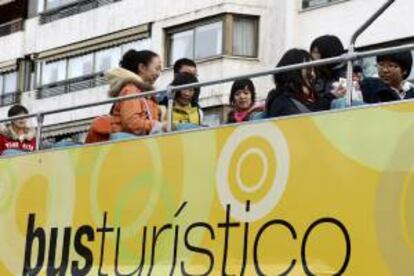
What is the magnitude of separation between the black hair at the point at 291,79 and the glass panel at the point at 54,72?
938 inches

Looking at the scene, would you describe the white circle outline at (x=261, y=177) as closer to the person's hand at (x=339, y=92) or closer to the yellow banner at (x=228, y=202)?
the yellow banner at (x=228, y=202)

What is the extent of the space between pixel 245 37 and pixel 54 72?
7.88 meters

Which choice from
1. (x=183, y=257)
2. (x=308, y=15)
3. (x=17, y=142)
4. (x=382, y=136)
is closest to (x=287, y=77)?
(x=382, y=136)

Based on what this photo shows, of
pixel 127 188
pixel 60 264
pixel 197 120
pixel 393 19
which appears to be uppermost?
pixel 393 19

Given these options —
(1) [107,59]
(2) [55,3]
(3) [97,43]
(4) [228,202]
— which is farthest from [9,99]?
(4) [228,202]

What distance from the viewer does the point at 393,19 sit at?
1848cm

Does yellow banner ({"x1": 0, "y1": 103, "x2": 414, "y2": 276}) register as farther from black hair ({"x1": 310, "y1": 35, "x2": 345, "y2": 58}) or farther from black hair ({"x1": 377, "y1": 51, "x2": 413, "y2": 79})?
black hair ({"x1": 310, "y1": 35, "x2": 345, "y2": 58})

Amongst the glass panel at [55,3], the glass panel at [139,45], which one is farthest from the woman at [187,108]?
the glass panel at [55,3]

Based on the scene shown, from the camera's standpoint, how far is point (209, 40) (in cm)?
2384

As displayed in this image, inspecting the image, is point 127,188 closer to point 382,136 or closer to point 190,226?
point 190,226

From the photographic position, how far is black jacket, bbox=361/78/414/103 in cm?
479

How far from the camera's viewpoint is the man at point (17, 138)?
7301 millimetres

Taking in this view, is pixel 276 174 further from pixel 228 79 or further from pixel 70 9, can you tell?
pixel 70 9

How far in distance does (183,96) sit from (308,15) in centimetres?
1568
